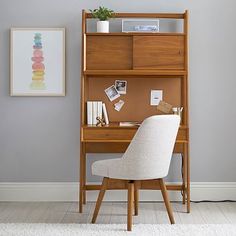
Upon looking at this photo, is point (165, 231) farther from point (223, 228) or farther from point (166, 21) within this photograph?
point (166, 21)

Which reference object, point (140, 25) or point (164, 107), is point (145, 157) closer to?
point (164, 107)

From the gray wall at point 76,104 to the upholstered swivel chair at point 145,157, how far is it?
985 millimetres

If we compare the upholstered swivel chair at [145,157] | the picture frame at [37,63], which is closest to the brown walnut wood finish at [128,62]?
the picture frame at [37,63]

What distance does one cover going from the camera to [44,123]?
4863 millimetres

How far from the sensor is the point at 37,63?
4.82m

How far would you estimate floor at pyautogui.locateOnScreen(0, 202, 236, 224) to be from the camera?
13.5 ft

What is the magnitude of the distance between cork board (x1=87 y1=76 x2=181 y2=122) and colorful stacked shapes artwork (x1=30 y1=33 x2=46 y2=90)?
44cm

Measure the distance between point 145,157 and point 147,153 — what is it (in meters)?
0.03

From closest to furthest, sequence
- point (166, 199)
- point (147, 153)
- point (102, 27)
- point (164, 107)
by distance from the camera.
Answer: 1. point (147, 153)
2. point (166, 199)
3. point (102, 27)
4. point (164, 107)

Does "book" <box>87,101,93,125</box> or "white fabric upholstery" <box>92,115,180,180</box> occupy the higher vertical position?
"book" <box>87,101,93,125</box>

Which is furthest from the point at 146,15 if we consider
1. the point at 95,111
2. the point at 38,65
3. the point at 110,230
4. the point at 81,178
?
the point at 110,230

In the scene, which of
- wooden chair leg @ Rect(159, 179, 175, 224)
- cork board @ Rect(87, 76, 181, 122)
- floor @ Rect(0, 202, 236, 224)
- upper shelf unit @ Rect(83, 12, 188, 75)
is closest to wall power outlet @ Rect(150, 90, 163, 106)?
cork board @ Rect(87, 76, 181, 122)

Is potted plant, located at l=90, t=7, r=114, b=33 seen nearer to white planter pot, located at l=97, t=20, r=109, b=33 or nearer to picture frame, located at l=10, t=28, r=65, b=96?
white planter pot, located at l=97, t=20, r=109, b=33

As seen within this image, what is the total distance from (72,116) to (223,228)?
1.79m
